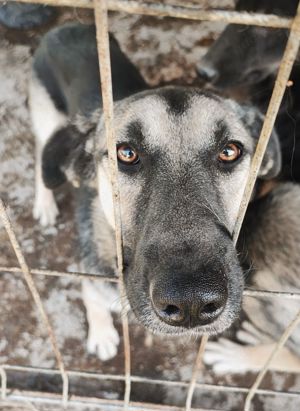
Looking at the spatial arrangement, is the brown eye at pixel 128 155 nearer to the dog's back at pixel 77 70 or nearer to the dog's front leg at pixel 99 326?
the dog's back at pixel 77 70

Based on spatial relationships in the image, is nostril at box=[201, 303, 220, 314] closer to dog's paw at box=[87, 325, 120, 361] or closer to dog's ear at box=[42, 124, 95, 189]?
dog's ear at box=[42, 124, 95, 189]

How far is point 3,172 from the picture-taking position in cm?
313

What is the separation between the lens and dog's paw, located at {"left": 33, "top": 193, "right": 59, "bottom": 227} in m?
2.95

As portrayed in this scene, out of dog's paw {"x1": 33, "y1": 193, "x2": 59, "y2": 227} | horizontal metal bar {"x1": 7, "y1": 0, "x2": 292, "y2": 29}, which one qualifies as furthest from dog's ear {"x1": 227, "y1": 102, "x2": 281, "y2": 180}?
dog's paw {"x1": 33, "y1": 193, "x2": 59, "y2": 227}

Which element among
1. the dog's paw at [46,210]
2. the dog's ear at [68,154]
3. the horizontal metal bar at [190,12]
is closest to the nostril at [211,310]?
the horizontal metal bar at [190,12]

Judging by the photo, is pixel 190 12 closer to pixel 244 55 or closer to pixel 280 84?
pixel 280 84

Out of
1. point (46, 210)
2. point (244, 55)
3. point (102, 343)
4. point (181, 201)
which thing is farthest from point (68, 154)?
point (244, 55)

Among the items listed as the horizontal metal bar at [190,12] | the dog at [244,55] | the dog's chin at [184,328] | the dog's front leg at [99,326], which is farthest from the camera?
the dog at [244,55]

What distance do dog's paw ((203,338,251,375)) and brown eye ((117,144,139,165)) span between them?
134 cm

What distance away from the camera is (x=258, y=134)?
6.92ft

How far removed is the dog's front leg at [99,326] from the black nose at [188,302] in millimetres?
1117

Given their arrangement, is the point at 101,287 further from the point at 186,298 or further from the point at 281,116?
the point at 281,116

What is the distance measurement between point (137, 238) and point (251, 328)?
118 cm

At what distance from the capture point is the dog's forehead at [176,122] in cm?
174
